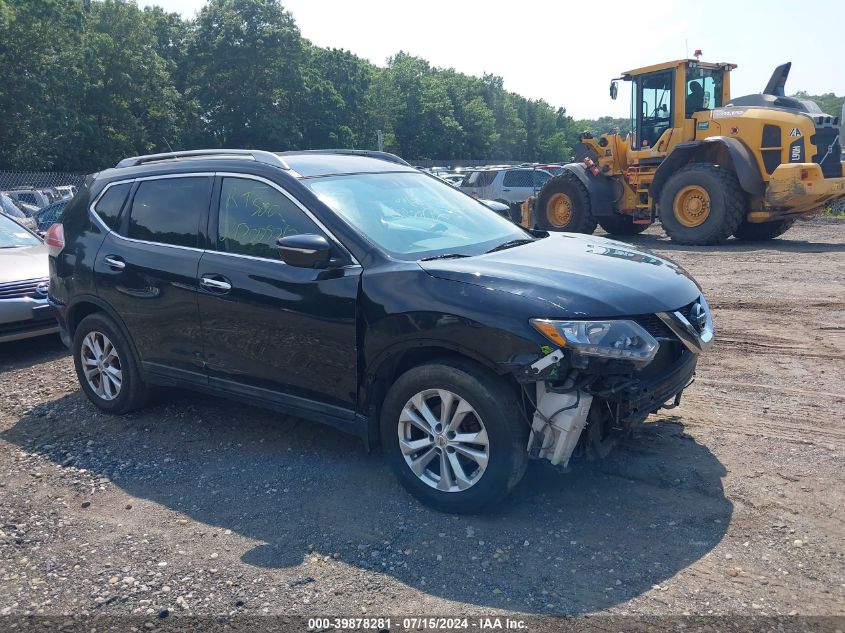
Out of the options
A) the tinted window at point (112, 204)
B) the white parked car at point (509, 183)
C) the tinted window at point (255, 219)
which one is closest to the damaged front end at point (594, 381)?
the tinted window at point (255, 219)

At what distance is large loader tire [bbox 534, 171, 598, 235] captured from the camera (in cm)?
1594

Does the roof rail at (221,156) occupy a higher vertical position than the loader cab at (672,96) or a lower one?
lower

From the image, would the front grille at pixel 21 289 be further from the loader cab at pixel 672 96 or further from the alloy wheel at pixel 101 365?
the loader cab at pixel 672 96

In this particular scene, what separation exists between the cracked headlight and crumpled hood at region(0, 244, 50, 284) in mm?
5750

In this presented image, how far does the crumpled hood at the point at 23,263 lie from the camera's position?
7.57 meters

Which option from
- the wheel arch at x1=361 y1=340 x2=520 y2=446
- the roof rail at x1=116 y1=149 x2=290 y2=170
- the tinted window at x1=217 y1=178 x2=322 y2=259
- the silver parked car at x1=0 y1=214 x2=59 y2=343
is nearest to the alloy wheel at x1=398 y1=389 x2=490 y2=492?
the wheel arch at x1=361 y1=340 x2=520 y2=446

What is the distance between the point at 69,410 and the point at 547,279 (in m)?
4.16

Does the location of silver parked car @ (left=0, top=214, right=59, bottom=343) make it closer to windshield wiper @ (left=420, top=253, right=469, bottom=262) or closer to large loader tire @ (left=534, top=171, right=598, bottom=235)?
windshield wiper @ (left=420, top=253, right=469, bottom=262)

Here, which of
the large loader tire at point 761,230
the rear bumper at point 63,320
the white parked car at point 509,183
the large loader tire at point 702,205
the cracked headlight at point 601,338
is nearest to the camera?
the cracked headlight at point 601,338

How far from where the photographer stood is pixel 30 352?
7.85 metres

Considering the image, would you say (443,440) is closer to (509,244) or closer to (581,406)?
(581,406)

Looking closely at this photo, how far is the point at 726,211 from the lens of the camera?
13539mm

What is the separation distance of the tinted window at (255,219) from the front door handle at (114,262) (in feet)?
3.19

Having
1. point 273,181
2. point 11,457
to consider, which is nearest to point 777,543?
point 273,181
